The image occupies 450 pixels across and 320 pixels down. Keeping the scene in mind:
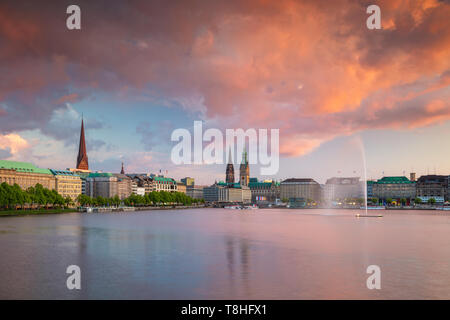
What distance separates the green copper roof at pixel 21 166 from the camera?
123 metres

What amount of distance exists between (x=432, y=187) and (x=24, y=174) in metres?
162

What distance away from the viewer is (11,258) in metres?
26.7

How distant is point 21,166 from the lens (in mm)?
129750

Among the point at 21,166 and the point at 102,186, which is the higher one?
the point at 21,166

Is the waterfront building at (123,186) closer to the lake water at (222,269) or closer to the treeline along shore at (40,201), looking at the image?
the treeline along shore at (40,201)

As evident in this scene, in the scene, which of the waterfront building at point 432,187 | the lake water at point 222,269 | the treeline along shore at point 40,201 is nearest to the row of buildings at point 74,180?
the treeline along shore at point 40,201

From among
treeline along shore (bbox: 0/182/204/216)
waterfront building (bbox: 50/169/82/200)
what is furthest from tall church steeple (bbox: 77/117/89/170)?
treeline along shore (bbox: 0/182/204/216)

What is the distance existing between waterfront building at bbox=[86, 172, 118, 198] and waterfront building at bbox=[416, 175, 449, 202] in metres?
130

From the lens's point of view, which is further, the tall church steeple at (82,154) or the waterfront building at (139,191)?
the waterfront building at (139,191)

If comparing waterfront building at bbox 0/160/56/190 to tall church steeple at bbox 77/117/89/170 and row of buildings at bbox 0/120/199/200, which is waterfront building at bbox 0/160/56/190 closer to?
row of buildings at bbox 0/120/199/200

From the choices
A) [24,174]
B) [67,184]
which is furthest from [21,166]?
[67,184]

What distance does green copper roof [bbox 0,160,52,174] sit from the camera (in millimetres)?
122875

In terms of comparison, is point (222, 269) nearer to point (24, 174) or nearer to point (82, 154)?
point (24, 174)
